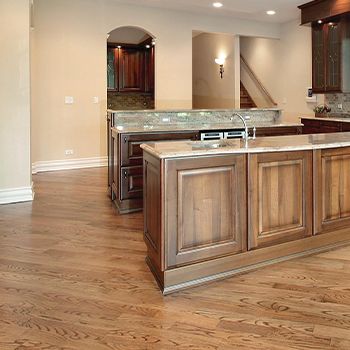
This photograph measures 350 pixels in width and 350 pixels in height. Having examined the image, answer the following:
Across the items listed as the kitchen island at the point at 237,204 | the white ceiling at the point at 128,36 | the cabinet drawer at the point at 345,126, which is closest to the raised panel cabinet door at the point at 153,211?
the kitchen island at the point at 237,204

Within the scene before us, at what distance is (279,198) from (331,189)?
0.59m

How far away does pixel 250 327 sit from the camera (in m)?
2.21

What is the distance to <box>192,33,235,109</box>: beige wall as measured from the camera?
33.0 feet

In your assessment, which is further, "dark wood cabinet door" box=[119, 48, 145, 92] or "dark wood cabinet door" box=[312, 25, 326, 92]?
"dark wood cabinet door" box=[119, 48, 145, 92]

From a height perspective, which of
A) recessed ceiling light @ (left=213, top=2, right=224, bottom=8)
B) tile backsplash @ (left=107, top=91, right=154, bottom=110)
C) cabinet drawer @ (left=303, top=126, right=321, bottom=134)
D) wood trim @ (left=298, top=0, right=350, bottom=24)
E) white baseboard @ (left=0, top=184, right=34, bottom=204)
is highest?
recessed ceiling light @ (left=213, top=2, right=224, bottom=8)

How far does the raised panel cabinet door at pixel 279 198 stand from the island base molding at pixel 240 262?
8cm

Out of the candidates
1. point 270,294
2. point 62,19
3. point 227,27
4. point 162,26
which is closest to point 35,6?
point 62,19

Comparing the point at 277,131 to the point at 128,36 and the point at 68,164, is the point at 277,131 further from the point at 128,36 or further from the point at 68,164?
the point at 128,36

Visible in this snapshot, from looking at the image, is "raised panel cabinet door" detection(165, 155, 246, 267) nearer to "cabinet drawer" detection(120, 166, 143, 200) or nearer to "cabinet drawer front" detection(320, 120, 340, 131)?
"cabinet drawer" detection(120, 166, 143, 200)

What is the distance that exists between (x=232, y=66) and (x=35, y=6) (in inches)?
187

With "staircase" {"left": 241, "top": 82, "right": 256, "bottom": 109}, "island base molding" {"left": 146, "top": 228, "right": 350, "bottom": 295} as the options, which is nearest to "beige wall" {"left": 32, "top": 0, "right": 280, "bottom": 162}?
"staircase" {"left": 241, "top": 82, "right": 256, "bottom": 109}

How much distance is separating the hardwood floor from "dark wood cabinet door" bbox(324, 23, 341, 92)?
472 cm

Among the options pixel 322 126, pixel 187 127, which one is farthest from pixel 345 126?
pixel 187 127

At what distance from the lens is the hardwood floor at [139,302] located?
208 centimetres
